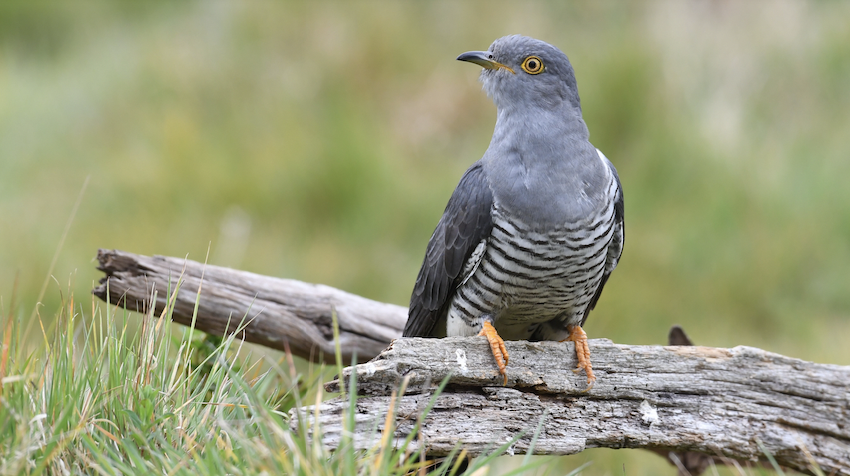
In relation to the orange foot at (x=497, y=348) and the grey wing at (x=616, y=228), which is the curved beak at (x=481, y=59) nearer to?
the grey wing at (x=616, y=228)

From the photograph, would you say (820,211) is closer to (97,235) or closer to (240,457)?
(240,457)

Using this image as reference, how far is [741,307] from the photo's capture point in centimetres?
623

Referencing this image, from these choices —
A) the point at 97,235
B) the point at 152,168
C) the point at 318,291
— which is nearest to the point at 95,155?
the point at 152,168

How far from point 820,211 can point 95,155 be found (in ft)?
24.6

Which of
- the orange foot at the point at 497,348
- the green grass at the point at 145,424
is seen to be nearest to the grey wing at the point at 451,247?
the orange foot at the point at 497,348

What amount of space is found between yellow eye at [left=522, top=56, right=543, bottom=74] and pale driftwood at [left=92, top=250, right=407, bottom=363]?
160cm

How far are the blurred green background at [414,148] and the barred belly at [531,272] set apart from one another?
97.7 inches

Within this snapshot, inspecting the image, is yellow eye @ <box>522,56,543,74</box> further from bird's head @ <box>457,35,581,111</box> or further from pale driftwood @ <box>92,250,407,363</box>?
pale driftwood @ <box>92,250,407,363</box>

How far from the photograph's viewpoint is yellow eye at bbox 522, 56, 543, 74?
318cm

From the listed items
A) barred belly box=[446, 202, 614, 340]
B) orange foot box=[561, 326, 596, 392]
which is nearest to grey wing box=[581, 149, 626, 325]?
barred belly box=[446, 202, 614, 340]

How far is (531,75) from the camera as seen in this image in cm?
319

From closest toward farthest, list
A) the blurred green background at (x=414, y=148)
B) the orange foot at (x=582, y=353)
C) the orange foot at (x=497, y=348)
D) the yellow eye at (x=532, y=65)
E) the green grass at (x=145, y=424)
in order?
the green grass at (x=145, y=424) → the orange foot at (x=497, y=348) → the orange foot at (x=582, y=353) → the yellow eye at (x=532, y=65) → the blurred green background at (x=414, y=148)

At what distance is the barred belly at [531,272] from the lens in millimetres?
2863

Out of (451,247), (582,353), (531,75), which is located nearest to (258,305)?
(451,247)
